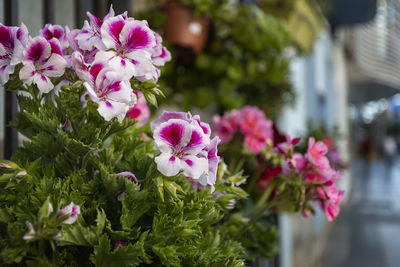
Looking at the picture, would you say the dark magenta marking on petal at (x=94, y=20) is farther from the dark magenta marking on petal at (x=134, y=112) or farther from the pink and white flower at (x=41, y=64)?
the dark magenta marking on petal at (x=134, y=112)

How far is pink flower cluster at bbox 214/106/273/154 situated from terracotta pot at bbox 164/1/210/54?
0.56 metres

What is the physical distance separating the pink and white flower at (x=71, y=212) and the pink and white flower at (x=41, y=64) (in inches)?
Result: 5.6

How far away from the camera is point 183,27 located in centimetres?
158

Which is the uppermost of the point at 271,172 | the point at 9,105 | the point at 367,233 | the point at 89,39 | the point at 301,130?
the point at 89,39

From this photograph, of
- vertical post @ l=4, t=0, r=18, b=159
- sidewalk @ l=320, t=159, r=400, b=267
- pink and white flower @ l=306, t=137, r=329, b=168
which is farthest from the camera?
sidewalk @ l=320, t=159, r=400, b=267

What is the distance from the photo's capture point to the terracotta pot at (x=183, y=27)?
1576 millimetres

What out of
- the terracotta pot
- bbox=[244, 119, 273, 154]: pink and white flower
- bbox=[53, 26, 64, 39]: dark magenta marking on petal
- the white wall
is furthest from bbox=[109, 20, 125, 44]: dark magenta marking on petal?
the terracotta pot

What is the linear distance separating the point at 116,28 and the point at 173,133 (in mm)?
134

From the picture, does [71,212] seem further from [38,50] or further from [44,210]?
[38,50]

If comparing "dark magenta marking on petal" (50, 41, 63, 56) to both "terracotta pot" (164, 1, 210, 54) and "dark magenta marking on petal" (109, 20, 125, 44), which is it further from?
"terracotta pot" (164, 1, 210, 54)

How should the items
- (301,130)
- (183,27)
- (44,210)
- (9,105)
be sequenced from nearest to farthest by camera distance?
(44,210), (9,105), (183,27), (301,130)

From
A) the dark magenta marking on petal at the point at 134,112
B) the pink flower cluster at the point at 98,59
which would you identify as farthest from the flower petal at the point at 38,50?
the dark magenta marking on petal at the point at 134,112

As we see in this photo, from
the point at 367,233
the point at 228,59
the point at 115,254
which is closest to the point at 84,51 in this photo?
the point at 115,254

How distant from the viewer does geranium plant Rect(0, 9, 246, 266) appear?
450 mm
